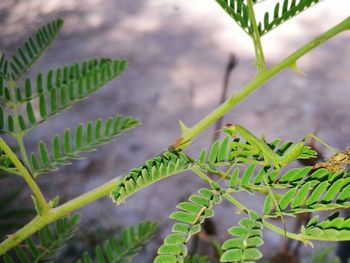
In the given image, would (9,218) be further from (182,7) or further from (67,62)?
(182,7)

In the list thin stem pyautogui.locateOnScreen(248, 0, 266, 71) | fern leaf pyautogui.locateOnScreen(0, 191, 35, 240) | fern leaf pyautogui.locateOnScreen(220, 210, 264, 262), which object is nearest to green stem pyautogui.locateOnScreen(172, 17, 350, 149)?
thin stem pyautogui.locateOnScreen(248, 0, 266, 71)

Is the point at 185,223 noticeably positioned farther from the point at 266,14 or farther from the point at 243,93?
the point at 266,14

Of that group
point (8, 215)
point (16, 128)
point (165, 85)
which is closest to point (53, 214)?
point (16, 128)

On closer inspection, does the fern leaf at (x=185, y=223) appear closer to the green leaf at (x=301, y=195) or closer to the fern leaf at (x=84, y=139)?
the green leaf at (x=301, y=195)

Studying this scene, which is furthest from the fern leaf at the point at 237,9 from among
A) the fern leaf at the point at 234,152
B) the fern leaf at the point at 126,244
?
the fern leaf at the point at 126,244

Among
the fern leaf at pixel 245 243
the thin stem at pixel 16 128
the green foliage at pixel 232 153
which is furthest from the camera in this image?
the thin stem at pixel 16 128

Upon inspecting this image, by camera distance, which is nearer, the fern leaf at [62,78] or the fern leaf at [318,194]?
the fern leaf at [318,194]
